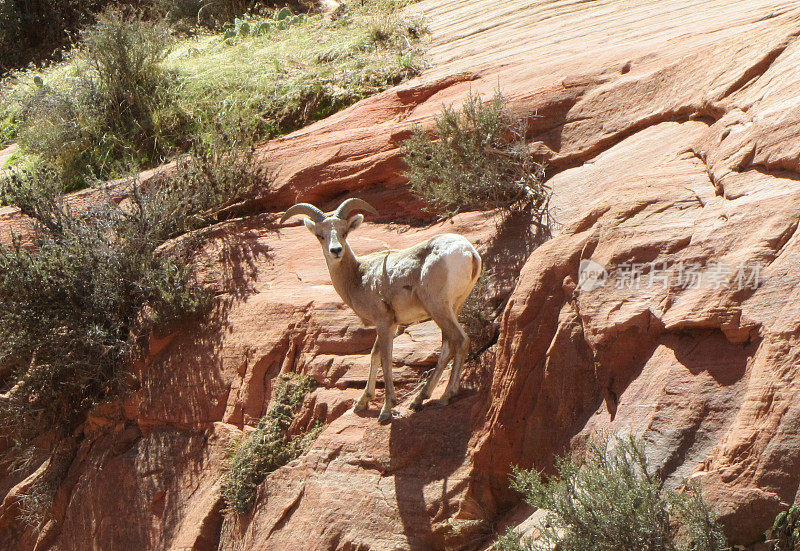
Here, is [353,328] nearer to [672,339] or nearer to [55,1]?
[672,339]

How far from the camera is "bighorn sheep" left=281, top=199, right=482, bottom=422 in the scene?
7.59 metres

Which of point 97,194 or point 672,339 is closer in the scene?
point 672,339

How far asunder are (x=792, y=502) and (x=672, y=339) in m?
1.51

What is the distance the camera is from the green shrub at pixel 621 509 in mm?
5316

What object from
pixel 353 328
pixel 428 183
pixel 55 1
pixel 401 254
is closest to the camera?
pixel 401 254

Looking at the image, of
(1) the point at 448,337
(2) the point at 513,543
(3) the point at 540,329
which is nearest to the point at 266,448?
(1) the point at 448,337

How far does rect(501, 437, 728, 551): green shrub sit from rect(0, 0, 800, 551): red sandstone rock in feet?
0.66

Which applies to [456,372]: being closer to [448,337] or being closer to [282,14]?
[448,337]

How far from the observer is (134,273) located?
1084 cm

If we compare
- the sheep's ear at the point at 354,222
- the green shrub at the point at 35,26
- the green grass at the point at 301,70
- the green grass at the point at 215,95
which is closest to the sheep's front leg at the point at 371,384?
the sheep's ear at the point at 354,222

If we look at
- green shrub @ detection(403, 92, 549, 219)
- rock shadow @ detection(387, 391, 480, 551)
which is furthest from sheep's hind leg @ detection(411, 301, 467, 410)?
green shrub @ detection(403, 92, 549, 219)

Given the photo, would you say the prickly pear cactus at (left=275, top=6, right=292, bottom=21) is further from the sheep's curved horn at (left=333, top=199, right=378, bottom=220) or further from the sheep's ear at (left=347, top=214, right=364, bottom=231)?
the sheep's ear at (left=347, top=214, right=364, bottom=231)

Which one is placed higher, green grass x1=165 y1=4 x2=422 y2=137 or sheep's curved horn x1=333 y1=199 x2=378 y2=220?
green grass x1=165 y1=4 x2=422 y2=137

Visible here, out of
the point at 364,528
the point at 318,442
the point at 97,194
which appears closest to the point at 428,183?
the point at 318,442
